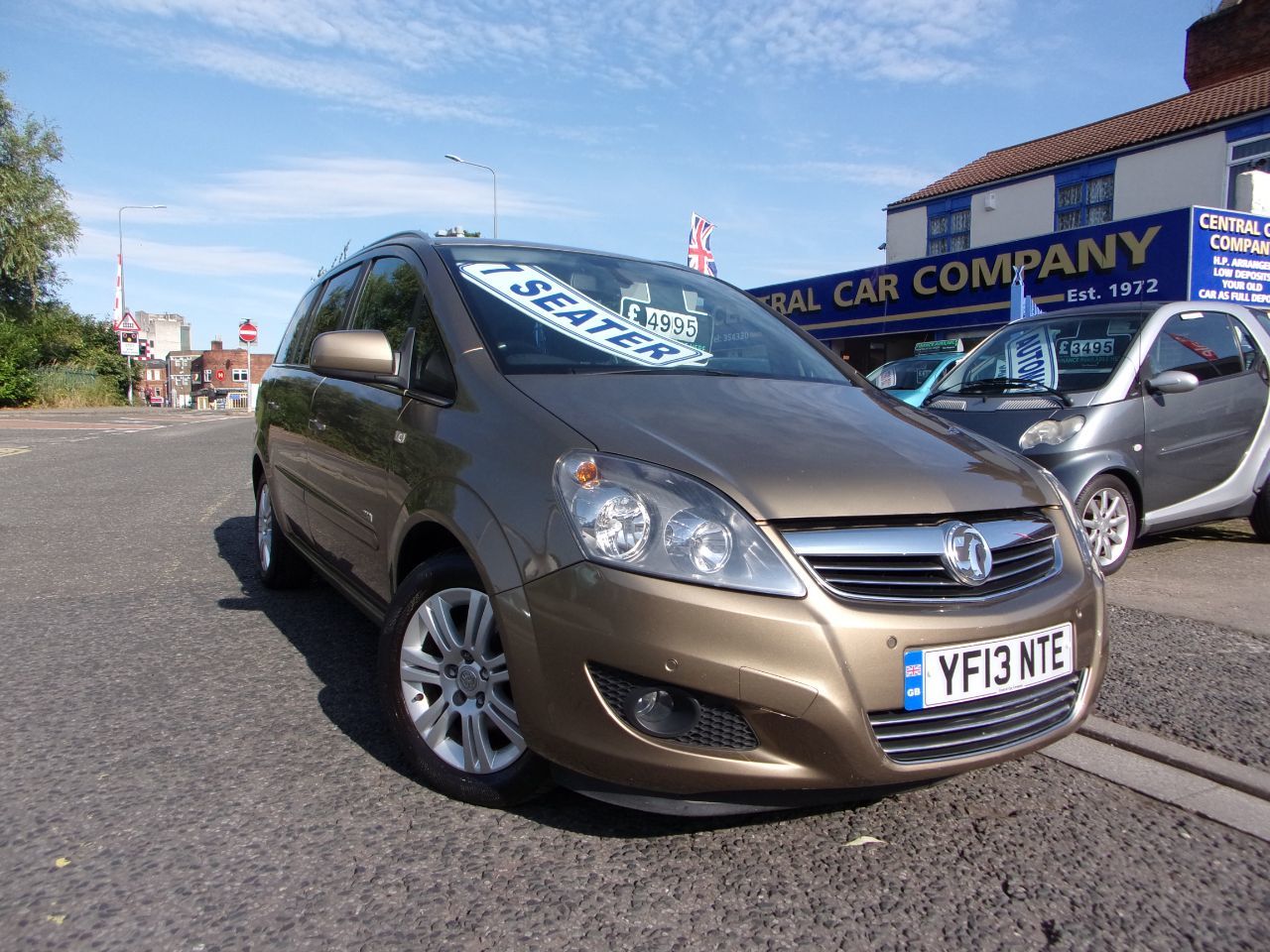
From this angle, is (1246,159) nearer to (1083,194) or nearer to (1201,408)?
(1083,194)

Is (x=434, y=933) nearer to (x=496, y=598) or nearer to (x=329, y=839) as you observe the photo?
(x=329, y=839)

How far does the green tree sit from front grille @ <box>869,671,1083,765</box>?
3771 cm

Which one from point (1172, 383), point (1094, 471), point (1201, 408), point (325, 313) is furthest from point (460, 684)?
point (1201, 408)

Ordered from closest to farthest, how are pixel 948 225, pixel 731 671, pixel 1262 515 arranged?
pixel 731 671 → pixel 1262 515 → pixel 948 225

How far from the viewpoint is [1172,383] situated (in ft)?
18.7

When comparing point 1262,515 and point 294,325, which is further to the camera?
point 1262,515

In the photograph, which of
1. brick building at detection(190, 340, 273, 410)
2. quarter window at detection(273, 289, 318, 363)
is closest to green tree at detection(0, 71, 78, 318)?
quarter window at detection(273, 289, 318, 363)

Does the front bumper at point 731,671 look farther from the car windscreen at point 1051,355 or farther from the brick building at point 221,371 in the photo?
the brick building at point 221,371

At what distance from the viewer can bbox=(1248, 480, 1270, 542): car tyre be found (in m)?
6.48

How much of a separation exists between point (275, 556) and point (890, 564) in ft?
12.0

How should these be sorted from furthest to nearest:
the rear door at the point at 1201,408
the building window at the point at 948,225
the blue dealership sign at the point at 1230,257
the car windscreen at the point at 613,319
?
the building window at the point at 948,225, the blue dealership sign at the point at 1230,257, the rear door at the point at 1201,408, the car windscreen at the point at 613,319

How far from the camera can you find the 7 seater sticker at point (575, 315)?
317cm

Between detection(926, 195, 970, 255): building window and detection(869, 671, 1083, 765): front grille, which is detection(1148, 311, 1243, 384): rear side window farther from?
detection(926, 195, 970, 255): building window

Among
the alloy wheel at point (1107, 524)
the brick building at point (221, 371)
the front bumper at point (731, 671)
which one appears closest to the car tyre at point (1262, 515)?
the alloy wheel at point (1107, 524)
